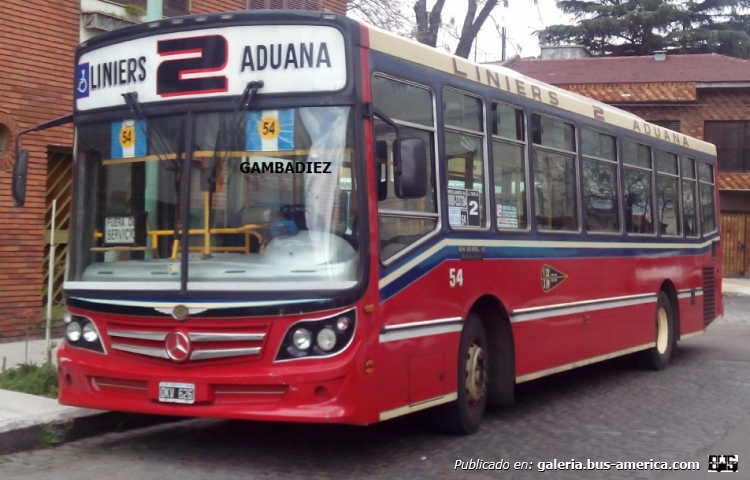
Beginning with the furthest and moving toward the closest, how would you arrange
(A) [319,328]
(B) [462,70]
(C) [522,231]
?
(C) [522,231]
(B) [462,70]
(A) [319,328]

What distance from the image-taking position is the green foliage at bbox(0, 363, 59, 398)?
9.27 meters

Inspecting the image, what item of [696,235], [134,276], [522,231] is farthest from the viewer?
[696,235]

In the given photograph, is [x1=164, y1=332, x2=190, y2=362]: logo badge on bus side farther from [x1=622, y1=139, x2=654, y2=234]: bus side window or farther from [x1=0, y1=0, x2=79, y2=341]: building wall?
[x1=622, y1=139, x2=654, y2=234]: bus side window

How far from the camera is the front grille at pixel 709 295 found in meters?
15.1

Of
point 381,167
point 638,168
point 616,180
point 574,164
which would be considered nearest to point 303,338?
point 381,167

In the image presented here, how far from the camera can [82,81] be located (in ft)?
26.2

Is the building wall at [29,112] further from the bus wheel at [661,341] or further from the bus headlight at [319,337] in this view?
the bus wheel at [661,341]

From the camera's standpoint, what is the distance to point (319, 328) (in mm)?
6766

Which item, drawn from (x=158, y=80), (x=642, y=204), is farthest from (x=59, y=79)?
(x=642, y=204)

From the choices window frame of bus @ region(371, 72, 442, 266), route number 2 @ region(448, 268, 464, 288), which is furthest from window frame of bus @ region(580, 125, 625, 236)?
window frame of bus @ region(371, 72, 442, 266)

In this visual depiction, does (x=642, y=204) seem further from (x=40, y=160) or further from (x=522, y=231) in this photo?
(x=40, y=160)

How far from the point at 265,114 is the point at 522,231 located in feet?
10.6

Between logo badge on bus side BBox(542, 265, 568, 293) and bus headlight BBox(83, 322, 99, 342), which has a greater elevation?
logo badge on bus side BBox(542, 265, 568, 293)

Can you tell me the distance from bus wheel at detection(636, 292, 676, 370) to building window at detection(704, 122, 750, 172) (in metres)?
25.0
